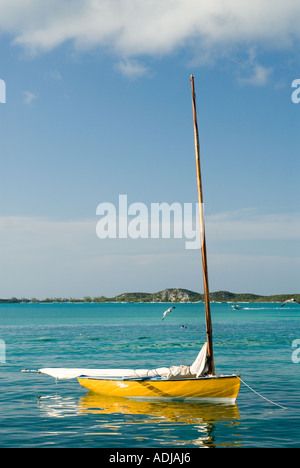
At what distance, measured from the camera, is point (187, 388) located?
80.0 ft

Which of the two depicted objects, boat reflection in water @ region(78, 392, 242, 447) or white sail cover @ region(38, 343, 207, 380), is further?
white sail cover @ region(38, 343, 207, 380)

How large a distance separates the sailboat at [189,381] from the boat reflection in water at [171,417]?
16.5 inches

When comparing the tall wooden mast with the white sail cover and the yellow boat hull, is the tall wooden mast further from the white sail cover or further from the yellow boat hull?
the yellow boat hull

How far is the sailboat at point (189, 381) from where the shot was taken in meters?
24.2

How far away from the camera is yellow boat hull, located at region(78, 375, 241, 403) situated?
24.1 metres

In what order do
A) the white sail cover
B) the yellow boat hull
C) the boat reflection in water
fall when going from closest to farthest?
the boat reflection in water → the yellow boat hull → the white sail cover

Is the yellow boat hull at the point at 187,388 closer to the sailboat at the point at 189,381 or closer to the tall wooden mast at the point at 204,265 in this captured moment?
the sailboat at the point at 189,381

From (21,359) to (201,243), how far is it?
28.7m

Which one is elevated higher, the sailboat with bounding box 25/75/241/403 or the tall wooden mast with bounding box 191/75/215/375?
the tall wooden mast with bounding box 191/75/215/375

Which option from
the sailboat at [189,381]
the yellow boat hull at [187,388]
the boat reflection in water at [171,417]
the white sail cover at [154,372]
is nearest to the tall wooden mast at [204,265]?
the sailboat at [189,381]

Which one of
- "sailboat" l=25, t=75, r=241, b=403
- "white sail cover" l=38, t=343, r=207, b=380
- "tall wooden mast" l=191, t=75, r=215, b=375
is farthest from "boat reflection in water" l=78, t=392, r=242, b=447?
"tall wooden mast" l=191, t=75, r=215, b=375

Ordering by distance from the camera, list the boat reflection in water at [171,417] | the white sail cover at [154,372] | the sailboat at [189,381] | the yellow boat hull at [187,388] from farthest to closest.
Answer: the white sail cover at [154,372]
the sailboat at [189,381]
the yellow boat hull at [187,388]
the boat reflection in water at [171,417]

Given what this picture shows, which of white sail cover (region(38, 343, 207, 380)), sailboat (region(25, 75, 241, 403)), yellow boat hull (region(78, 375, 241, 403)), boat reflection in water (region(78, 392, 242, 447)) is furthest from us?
white sail cover (region(38, 343, 207, 380))

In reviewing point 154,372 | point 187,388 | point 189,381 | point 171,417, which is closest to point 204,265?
point 189,381
